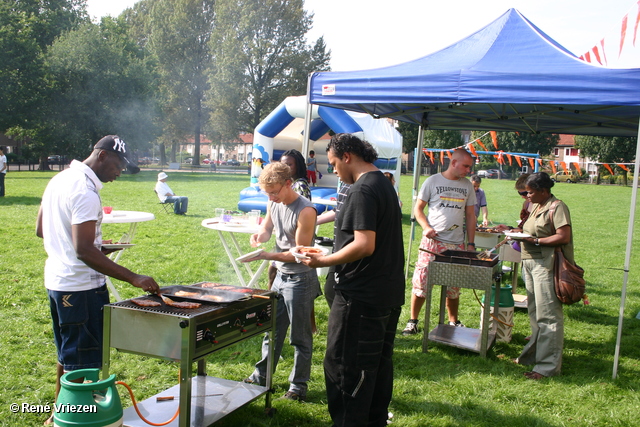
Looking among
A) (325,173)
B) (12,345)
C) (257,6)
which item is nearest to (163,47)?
(257,6)

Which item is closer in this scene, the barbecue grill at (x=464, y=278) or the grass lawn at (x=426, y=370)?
the grass lawn at (x=426, y=370)

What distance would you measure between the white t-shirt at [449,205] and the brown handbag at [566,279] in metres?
1.02

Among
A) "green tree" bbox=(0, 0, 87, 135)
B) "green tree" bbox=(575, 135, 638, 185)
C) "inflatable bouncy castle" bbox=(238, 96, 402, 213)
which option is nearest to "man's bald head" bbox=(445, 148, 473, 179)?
"inflatable bouncy castle" bbox=(238, 96, 402, 213)

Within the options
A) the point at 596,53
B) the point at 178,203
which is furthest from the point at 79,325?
the point at 178,203

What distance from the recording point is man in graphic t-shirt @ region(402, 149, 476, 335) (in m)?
5.14

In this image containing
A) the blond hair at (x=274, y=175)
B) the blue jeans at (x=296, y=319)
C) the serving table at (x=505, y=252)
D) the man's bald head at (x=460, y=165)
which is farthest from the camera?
the serving table at (x=505, y=252)

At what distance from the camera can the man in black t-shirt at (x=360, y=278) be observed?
8.64ft

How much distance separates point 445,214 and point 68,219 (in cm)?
357

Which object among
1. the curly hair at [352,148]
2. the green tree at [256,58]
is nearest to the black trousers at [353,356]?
the curly hair at [352,148]

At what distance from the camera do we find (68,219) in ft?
8.80

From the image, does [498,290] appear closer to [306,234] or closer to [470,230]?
[470,230]

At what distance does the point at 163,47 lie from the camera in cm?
4319

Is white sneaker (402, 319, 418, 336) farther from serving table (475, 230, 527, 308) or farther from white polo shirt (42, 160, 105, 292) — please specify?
white polo shirt (42, 160, 105, 292)

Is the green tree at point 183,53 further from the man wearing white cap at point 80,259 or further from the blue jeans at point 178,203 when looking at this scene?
the man wearing white cap at point 80,259
